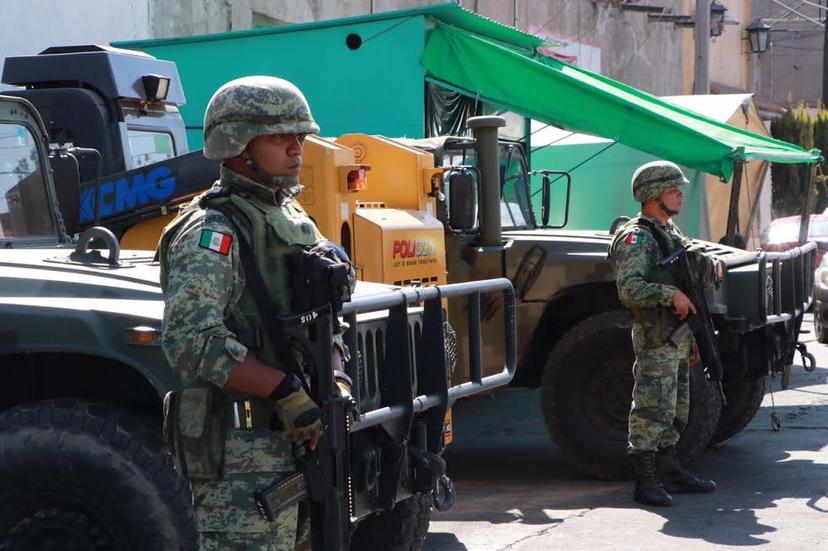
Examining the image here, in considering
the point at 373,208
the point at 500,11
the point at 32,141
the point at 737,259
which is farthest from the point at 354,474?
the point at 500,11

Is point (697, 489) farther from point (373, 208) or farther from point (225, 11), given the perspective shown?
point (225, 11)

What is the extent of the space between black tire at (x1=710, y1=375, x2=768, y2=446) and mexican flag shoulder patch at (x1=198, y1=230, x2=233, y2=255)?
6.00 meters

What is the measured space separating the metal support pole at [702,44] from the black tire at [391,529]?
17156mm

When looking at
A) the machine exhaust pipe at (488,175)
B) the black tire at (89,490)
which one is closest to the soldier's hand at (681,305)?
the machine exhaust pipe at (488,175)

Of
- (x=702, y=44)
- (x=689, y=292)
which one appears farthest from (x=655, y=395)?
(x=702, y=44)

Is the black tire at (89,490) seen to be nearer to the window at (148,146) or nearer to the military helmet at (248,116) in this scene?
the military helmet at (248,116)

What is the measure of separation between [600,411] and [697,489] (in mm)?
826

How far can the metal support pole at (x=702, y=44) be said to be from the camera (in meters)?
21.0

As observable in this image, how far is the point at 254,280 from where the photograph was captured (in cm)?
335

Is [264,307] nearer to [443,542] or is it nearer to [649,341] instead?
[443,542]

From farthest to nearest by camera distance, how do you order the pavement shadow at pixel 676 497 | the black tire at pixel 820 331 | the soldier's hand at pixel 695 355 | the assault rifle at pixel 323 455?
the black tire at pixel 820 331 → the soldier's hand at pixel 695 355 → the pavement shadow at pixel 676 497 → the assault rifle at pixel 323 455

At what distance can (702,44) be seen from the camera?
21078 mm

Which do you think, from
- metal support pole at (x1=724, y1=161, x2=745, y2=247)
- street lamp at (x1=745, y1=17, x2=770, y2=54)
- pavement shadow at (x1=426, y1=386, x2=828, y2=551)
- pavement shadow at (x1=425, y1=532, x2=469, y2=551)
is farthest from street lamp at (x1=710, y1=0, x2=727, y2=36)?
pavement shadow at (x1=425, y1=532, x2=469, y2=551)

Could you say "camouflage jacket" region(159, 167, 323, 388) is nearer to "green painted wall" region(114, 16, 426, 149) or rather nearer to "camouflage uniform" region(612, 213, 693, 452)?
"camouflage uniform" region(612, 213, 693, 452)
